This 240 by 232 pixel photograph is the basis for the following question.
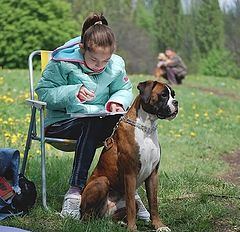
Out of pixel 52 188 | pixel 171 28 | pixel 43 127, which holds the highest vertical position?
pixel 43 127

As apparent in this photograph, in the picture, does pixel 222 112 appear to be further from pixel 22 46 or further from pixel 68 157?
pixel 22 46

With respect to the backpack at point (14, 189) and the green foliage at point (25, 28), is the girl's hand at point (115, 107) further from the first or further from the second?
the green foliage at point (25, 28)

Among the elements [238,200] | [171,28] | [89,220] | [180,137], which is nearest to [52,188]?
[89,220]

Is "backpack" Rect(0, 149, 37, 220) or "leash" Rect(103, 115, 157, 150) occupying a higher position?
"leash" Rect(103, 115, 157, 150)

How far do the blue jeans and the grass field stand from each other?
332 millimetres

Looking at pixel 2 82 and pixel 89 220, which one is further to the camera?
pixel 2 82

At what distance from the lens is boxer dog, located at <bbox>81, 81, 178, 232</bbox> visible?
3.92m

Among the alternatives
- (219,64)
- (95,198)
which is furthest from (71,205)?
(219,64)

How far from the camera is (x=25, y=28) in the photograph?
2261 cm

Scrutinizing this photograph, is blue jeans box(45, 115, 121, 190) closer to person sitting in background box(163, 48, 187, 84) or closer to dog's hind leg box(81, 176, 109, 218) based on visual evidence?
dog's hind leg box(81, 176, 109, 218)

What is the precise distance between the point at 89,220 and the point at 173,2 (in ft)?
125

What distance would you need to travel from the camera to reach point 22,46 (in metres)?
22.5

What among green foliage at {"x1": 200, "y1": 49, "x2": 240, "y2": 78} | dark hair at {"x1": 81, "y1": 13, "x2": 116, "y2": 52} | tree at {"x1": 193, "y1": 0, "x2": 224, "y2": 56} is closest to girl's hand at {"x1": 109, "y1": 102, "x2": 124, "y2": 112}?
dark hair at {"x1": 81, "y1": 13, "x2": 116, "y2": 52}

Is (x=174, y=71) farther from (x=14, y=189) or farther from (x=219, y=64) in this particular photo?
(x=219, y=64)
